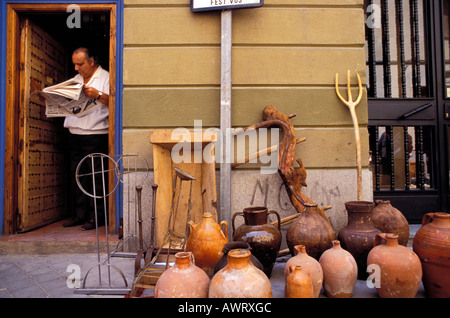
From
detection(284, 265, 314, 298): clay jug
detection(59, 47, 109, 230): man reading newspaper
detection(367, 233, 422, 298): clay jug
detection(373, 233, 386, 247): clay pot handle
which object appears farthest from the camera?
detection(59, 47, 109, 230): man reading newspaper

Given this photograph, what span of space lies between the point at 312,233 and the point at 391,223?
0.79m

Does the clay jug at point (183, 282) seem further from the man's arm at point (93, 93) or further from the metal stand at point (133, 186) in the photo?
the man's arm at point (93, 93)

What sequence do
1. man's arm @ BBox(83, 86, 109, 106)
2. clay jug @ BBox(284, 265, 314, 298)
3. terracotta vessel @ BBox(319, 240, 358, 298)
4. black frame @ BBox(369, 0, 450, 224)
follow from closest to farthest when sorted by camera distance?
1. clay jug @ BBox(284, 265, 314, 298)
2. terracotta vessel @ BBox(319, 240, 358, 298)
3. man's arm @ BBox(83, 86, 109, 106)
4. black frame @ BBox(369, 0, 450, 224)

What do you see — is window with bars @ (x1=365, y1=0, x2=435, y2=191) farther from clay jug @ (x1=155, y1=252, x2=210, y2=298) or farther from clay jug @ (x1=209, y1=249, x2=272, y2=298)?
clay jug @ (x1=155, y1=252, x2=210, y2=298)

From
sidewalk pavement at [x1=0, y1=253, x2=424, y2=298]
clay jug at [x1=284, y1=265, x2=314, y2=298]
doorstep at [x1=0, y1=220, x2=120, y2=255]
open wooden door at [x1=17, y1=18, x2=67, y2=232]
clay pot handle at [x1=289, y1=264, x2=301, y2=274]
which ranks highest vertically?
open wooden door at [x1=17, y1=18, x2=67, y2=232]

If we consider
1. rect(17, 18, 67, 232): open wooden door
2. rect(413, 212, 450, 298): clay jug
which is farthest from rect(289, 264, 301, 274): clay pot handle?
rect(17, 18, 67, 232): open wooden door

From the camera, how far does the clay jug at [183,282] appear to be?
1639 millimetres

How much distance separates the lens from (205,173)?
2.84 metres

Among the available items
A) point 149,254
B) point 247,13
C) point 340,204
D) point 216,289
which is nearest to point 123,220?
point 149,254

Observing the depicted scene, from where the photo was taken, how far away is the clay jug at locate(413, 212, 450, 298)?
1.88 metres

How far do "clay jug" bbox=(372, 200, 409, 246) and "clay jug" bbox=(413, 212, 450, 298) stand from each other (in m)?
0.42

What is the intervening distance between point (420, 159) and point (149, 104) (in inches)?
147

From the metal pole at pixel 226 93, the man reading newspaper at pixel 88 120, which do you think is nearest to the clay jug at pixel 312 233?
the metal pole at pixel 226 93

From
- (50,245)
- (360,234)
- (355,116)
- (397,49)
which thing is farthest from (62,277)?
(397,49)
